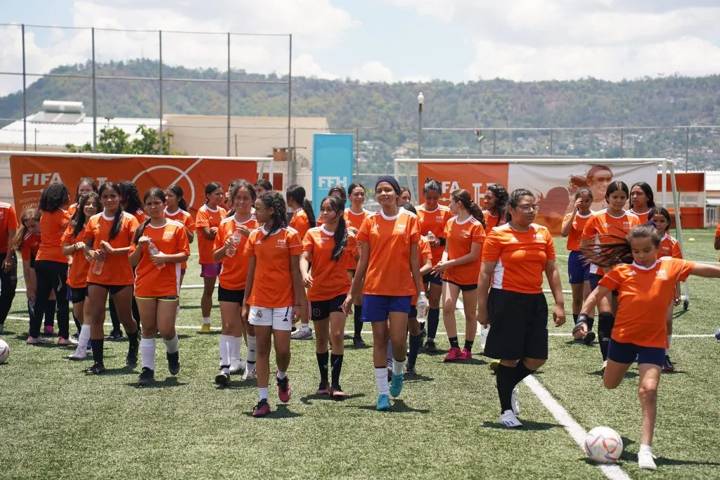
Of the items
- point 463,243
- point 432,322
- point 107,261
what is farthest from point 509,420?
point 107,261

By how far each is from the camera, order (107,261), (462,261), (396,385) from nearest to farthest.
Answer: (396,385), (107,261), (462,261)

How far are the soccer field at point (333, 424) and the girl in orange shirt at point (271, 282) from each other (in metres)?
0.60

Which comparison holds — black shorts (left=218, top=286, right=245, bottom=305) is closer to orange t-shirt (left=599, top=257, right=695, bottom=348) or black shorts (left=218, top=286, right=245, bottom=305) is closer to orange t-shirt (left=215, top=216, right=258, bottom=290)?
orange t-shirt (left=215, top=216, right=258, bottom=290)

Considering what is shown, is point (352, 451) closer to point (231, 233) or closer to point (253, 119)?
point (231, 233)

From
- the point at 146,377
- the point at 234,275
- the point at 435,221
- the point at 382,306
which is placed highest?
the point at 435,221

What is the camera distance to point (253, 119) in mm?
86875

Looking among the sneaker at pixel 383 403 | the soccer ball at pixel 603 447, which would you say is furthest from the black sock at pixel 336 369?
the soccer ball at pixel 603 447

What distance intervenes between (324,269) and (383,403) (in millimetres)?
1416

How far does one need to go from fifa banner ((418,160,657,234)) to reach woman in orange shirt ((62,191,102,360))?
26.1 feet

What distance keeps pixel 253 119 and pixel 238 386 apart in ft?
255

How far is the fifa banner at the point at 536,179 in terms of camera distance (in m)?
18.6

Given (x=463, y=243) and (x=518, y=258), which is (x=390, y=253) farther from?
(x=463, y=243)

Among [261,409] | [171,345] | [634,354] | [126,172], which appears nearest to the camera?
[634,354]

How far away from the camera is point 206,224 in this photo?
13500 millimetres
